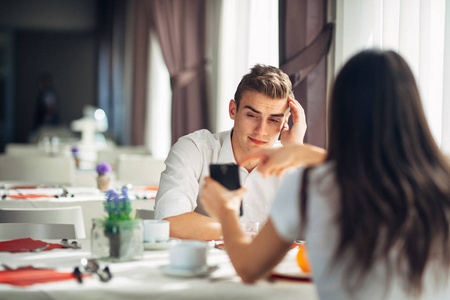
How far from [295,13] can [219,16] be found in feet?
7.19

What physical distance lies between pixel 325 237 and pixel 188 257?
0.43 metres

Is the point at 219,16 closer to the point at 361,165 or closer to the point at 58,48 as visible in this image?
the point at 361,165

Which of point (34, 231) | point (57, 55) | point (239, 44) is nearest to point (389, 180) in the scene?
point (34, 231)

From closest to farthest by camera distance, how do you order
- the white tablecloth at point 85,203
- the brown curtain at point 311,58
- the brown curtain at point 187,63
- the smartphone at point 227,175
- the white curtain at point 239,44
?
the smartphone at point 227,175, the white tablecloth at point 85,203, the brown curtain at point 311,58, the white curtain at point 239,44, the brown curtain at point 187,63

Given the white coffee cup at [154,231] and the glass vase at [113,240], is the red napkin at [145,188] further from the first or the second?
the glass vase at [113,240]

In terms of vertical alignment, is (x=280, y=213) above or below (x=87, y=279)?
above

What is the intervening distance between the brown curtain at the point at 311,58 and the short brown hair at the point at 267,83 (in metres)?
0.77

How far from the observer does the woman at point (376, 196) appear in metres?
1.14

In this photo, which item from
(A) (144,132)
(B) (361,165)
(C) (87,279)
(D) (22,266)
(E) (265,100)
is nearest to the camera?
(B) (361,165)

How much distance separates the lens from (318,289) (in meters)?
1.23

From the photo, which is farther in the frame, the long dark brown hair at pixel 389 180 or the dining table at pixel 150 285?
the dining table at pixel 150 285

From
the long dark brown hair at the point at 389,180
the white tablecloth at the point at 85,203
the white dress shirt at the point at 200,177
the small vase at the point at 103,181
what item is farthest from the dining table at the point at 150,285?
the small vase at the point at 103,181

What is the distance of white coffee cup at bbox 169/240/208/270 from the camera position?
1.49 m

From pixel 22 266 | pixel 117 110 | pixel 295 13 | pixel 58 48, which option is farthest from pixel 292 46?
pixel 58 48
